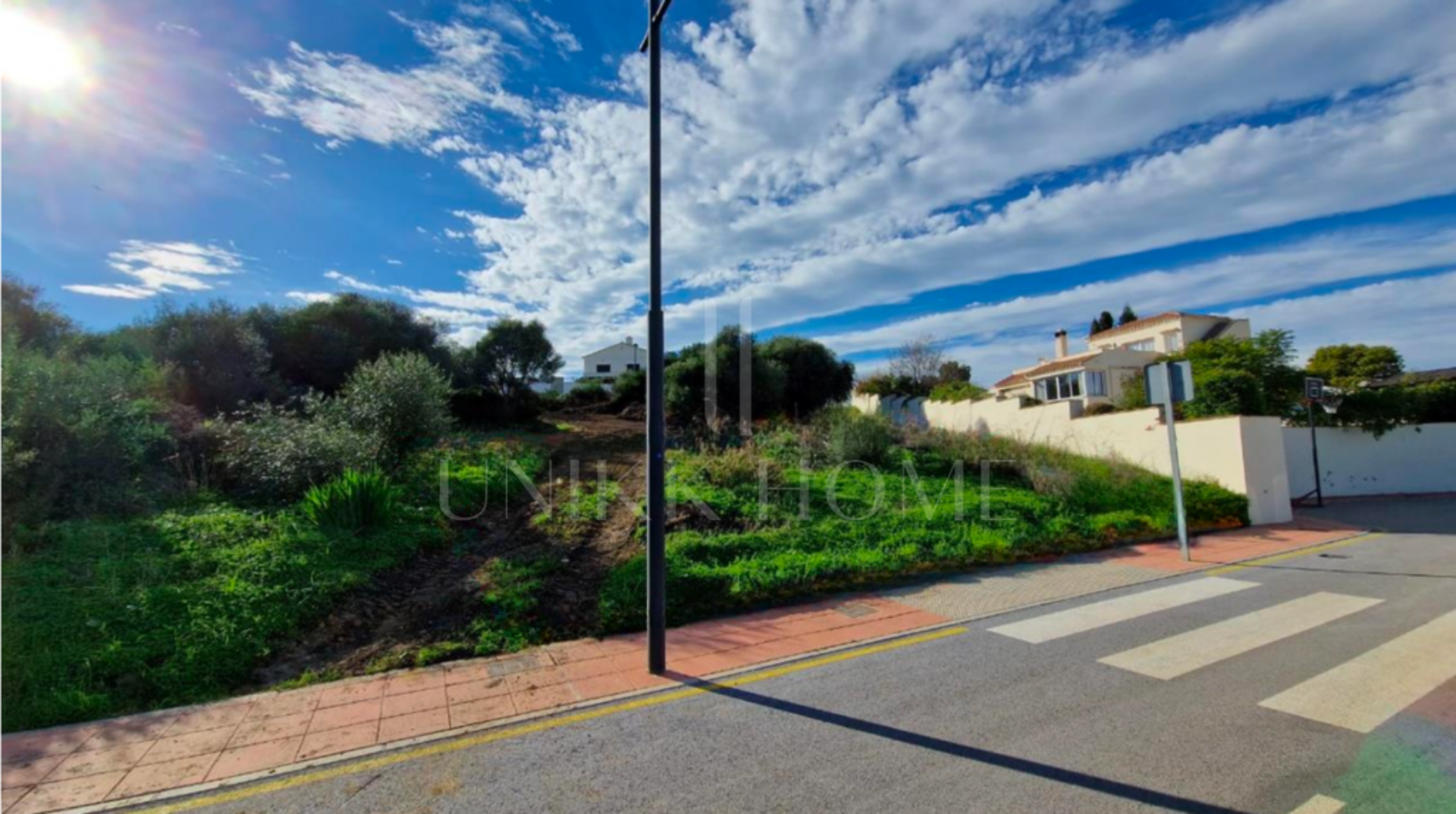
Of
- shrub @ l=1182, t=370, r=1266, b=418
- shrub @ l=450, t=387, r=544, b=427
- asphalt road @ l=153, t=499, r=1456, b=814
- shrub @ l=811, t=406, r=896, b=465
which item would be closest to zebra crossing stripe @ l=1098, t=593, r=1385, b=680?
asphalt road @ l=153, t=499, r=1456, b=814

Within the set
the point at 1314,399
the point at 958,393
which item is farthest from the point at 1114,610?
the point at 958,393

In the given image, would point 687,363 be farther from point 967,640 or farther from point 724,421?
point 967,640

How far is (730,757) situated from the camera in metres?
3.32

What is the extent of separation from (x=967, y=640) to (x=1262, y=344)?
15.5 m

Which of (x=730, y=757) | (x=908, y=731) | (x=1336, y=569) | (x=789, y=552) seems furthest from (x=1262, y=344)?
(x=730, y=757)

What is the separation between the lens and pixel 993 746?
3385 millimetres

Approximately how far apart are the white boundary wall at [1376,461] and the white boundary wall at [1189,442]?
2.38 ft

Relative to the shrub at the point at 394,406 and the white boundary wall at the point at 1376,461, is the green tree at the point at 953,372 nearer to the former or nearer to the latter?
the white boundary wall at the point at 1376,461

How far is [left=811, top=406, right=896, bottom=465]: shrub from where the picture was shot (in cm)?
1194

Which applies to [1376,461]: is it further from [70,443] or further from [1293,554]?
[70,443]

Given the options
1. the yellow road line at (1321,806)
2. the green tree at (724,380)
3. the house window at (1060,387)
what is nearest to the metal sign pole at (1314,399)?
the green tree at (724,380)

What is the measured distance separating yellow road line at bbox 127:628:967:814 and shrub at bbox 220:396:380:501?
5505 mm

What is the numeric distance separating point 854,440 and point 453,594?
8258 mm

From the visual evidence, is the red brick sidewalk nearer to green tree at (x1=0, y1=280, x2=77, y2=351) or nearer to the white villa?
green tree at (x1=0, y1=280, x2=77, y2=351)
